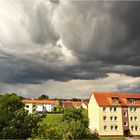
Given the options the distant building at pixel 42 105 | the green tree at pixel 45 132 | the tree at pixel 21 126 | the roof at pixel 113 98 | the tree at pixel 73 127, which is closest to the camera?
the tree at pixel 21 126

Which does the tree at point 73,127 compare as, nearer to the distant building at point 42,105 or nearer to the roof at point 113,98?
the roof at point 113,98

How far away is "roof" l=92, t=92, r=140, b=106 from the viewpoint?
78.6m

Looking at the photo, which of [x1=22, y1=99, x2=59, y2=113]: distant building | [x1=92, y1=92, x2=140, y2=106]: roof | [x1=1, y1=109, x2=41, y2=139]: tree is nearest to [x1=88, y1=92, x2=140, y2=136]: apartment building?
[x1=92, y1=92, x2=140, y2=106]: roof

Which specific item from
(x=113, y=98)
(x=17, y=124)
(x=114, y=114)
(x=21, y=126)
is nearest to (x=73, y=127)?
(x=21, y=126)

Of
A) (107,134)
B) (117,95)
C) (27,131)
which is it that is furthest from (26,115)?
(117,95)

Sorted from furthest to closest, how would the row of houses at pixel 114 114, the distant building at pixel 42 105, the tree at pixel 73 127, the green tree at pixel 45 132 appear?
the distant building at pixel 42 105, the row of houses at pixel 114 114, the tree at pixel 73 127, the green tree at pixel 45 132

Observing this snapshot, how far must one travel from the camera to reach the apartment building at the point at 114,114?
253 feet

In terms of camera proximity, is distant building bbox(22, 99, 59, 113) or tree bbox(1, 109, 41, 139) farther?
distant building bbox(22, 99, 59, 113)

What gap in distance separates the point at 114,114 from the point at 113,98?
15.0 feet

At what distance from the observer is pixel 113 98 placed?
8012cm

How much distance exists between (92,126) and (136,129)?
12573 millimetres

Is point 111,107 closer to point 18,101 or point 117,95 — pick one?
point 117,95

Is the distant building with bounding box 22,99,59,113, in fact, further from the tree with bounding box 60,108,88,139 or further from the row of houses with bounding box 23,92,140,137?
the tree with bounding box 60,108,88,139

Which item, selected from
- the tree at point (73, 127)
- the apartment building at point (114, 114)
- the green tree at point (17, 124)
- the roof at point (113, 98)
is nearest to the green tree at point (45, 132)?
the green tree at point (17, 124)
